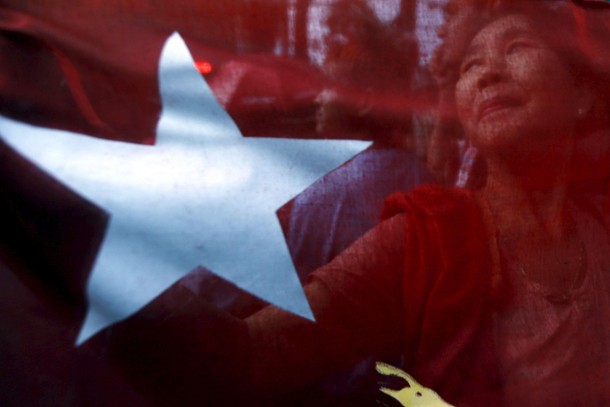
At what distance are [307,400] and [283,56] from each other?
74 centimetres

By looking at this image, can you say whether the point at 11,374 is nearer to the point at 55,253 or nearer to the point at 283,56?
the point at 55,253

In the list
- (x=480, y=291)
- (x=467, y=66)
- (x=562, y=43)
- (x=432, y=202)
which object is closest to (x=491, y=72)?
(x=467, y=66)

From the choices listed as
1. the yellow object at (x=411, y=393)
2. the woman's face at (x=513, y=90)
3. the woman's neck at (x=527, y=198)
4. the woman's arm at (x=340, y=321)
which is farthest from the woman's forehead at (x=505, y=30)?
the yellow object at (x=411, y=393)

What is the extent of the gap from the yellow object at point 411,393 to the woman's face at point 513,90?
1.80ft

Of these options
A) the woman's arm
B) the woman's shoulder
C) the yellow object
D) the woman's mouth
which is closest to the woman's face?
the woman's mouth

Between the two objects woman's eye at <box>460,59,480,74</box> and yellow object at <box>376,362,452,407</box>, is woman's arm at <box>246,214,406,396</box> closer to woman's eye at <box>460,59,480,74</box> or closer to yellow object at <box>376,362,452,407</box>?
yellow object at <box>376,362,452,407</box>

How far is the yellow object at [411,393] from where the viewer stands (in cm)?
157

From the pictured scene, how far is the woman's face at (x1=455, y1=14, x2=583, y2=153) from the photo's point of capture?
169 cm

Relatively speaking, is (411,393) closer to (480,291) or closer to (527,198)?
(480,291)

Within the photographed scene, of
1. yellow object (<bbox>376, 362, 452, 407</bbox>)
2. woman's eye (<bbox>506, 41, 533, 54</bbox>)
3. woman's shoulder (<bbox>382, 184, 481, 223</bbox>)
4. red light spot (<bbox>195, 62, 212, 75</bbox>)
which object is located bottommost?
yellow object (<bbox>376, 362, 452, 407</bbox>)

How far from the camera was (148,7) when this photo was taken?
61.4 inches

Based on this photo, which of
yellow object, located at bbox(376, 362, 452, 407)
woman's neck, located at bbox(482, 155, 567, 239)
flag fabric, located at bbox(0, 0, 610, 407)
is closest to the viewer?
flag fabric, located at bbox(0, 0, 610, 407)

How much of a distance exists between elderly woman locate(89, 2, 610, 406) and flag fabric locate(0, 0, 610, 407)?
0.01 metres

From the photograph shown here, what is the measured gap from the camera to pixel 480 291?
163 cm
